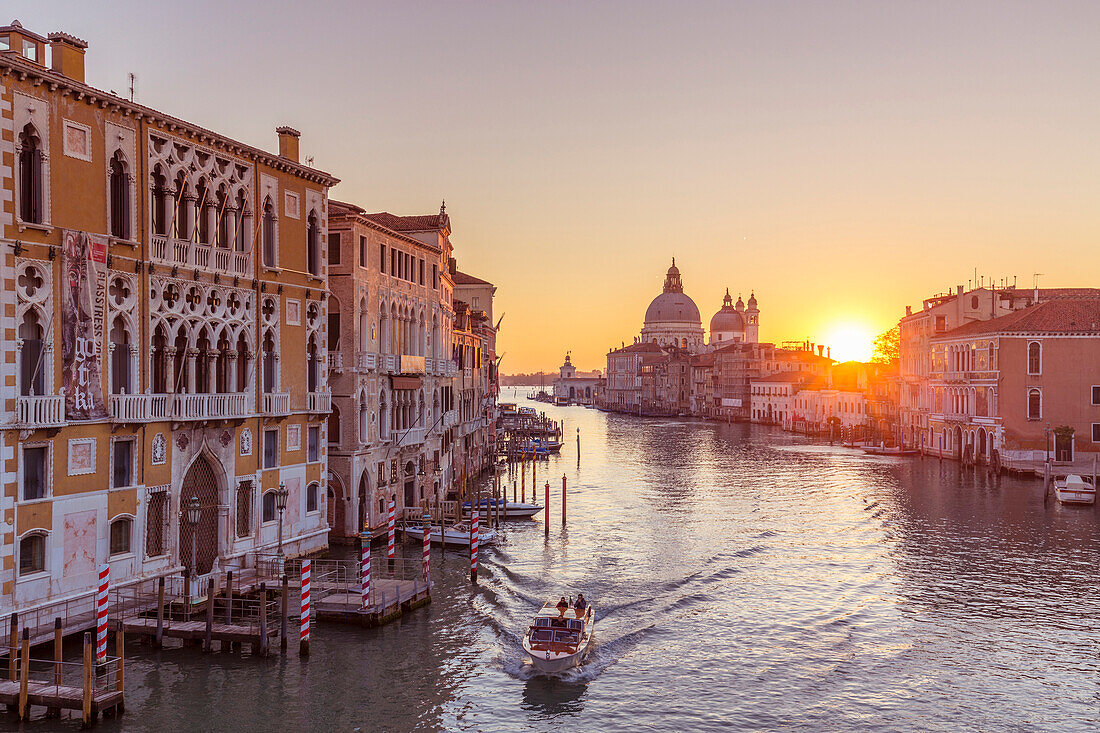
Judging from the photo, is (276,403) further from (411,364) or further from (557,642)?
(557,642)

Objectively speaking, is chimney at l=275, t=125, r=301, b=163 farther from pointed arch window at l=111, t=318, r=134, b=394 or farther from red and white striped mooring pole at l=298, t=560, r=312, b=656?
red and white striped mooring pole at l=298, t=560, r=312, b=656

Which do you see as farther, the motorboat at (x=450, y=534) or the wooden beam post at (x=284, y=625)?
the motorboat at (x=450, y=534)

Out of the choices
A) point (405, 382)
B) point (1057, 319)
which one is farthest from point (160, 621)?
point (1057, 319)

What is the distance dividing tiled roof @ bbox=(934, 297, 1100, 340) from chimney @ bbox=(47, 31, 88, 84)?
4917 cm

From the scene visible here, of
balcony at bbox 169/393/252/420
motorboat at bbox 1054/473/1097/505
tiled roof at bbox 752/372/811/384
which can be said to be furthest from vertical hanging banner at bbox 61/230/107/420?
tiled roof at bbox 752/372/811/384

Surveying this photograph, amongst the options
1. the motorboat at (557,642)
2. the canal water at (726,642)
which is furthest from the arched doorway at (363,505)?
the motorboat at (557,642)

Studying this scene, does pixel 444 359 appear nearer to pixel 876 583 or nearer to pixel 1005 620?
pixel 876 583

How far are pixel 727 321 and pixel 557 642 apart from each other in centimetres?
17364

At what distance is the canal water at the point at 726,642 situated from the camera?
57.0 ft

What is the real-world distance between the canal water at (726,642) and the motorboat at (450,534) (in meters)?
0.75

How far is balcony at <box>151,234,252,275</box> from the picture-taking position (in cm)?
2186

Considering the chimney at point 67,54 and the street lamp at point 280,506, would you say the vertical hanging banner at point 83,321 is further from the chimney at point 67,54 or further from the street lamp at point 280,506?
the street lamp at point 280,506

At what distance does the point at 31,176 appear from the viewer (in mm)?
18750

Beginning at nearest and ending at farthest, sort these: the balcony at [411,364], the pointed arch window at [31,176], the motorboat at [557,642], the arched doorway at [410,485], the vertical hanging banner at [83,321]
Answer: the pointed arch window at [31,176] → the vertical hanging banner at [83,321] → the motorboat at [557,642] → the balcony at [411,364] → the arched doorway at [410,485]
